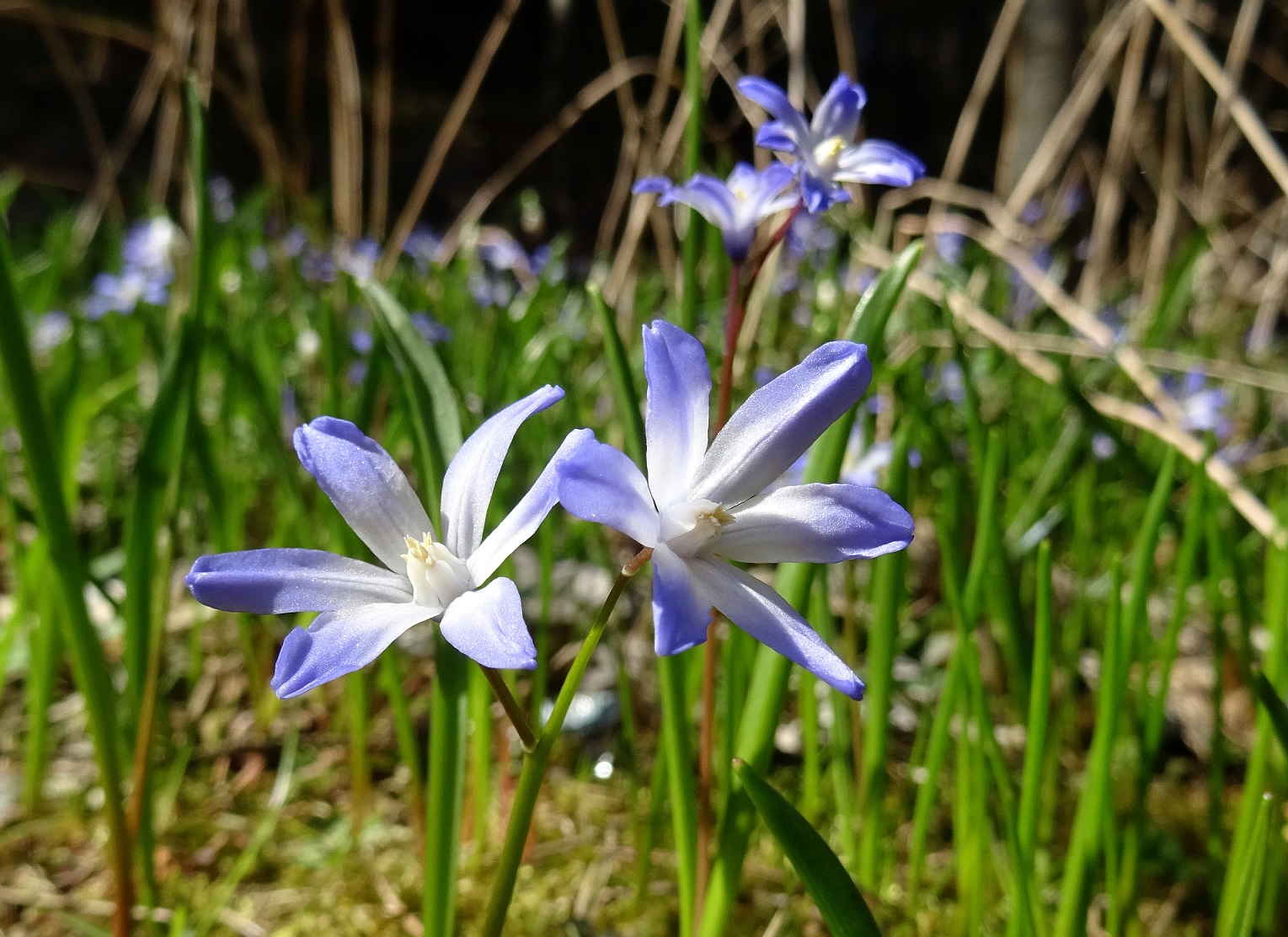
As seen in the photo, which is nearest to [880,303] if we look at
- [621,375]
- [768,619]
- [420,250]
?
[621,375]

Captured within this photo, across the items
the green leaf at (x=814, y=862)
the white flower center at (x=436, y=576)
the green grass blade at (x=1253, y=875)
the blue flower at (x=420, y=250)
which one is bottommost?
the green grass blade at (x=1253, y=875)

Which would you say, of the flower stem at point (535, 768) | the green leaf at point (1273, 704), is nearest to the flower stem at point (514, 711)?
the flower stem at point (535, 768)

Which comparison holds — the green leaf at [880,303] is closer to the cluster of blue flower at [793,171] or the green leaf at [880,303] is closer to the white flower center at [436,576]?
the cluster of blue flower at [793,171]

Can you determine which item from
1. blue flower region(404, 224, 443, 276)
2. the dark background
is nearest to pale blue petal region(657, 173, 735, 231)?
blue flower region(404, 224, 443, 276)

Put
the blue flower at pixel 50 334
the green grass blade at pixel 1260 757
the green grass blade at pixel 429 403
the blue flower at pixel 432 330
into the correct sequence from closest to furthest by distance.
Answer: the green grass blade at pixel 429 403
the green grass blade at pixel 1260 757
the blue flower at pixel 432 330
the blue flower at pixel 50 334

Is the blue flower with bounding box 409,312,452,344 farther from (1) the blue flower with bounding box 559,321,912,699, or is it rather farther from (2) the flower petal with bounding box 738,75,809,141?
(1) the blue flower with bounding box 559,321,912,699

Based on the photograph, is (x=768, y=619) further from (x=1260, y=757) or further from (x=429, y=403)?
(x=1260, y=757)

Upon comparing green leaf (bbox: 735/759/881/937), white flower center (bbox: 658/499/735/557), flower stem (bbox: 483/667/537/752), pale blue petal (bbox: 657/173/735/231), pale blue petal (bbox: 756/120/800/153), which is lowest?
green leaf (bbox: 735/759/881/937)
